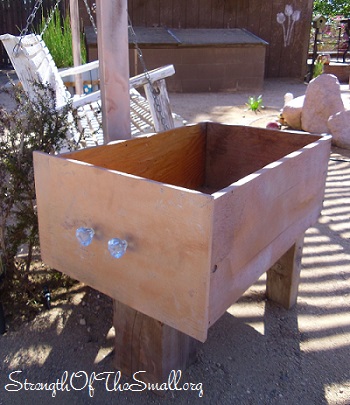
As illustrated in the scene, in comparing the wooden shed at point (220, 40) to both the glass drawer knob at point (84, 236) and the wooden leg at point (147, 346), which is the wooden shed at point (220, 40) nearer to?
the wooden leg at point (147, 346)

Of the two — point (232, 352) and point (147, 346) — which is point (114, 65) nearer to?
point (147, 346)

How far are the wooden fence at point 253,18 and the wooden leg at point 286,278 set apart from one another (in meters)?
8.14

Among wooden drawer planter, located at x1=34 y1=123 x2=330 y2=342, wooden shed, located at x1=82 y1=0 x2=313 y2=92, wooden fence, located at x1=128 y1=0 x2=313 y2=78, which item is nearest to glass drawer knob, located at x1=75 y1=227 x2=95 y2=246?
wooden drawer planter, located at x1=34 y1=123 x2=330 y2=342

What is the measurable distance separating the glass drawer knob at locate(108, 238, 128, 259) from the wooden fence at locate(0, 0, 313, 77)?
8666 mm

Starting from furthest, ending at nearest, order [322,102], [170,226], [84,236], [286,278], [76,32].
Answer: [322,102] → [76,32] → [286,278] → [84,236] → [170,226]

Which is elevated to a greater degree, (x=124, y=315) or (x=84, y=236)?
(x=84, y=236)

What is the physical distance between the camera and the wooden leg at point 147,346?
64.6 inches

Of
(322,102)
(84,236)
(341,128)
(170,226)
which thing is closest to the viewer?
(170,226)

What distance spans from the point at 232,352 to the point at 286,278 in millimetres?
470

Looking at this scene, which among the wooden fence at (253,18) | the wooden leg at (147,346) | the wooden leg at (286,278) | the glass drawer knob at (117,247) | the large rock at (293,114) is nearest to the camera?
the glass drawer knob at (117,247)

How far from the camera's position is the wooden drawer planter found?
1.21 meters

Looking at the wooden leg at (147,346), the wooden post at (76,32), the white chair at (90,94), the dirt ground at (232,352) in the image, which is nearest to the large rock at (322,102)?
the white chair at (90,94)

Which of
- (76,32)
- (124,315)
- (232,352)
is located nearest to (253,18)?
(76,32)

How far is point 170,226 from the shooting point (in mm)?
1233
